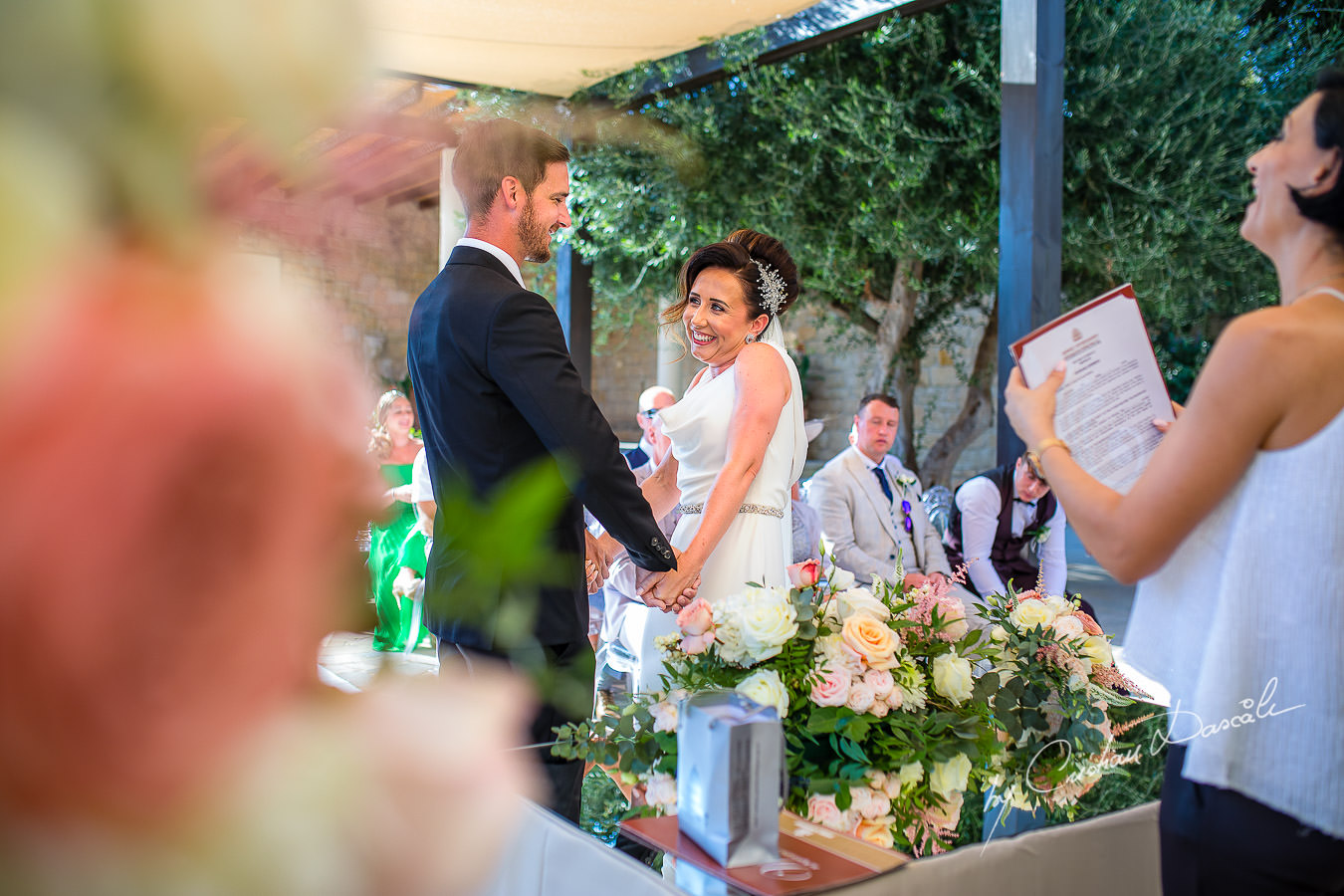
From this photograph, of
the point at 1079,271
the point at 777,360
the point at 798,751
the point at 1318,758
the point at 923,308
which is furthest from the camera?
the point at 923,308

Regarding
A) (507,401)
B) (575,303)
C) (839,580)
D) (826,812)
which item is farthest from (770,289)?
(575,303)

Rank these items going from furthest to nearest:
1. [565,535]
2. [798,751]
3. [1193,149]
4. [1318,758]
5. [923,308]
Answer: [923,308] < [1193,149] < [565,535] < [798,751] < [1318,758]

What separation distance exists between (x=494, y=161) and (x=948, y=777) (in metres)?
1.62

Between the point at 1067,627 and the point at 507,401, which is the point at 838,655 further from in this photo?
the point at 507,401

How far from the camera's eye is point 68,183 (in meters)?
0.21

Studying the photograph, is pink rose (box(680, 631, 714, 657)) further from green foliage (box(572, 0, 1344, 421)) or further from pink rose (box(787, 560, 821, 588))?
green foliage (box(572, 0, 1344, 421))

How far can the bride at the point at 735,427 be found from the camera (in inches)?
108

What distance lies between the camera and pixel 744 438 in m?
2.73

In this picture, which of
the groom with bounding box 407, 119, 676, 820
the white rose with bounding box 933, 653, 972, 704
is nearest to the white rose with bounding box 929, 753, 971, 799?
the white rose with bounding box 933, 653, 972, 704

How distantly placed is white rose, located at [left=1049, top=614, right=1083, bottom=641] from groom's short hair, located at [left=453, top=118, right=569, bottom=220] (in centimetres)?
148

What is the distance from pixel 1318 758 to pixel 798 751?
0.73 metres

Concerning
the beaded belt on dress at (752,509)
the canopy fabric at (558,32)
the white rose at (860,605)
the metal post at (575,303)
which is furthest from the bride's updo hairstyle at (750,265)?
the metal post at (575,303)

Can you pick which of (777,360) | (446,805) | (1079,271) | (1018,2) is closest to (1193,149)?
(1079,271)

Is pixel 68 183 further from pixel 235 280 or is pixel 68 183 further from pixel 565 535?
pixel 565 535
